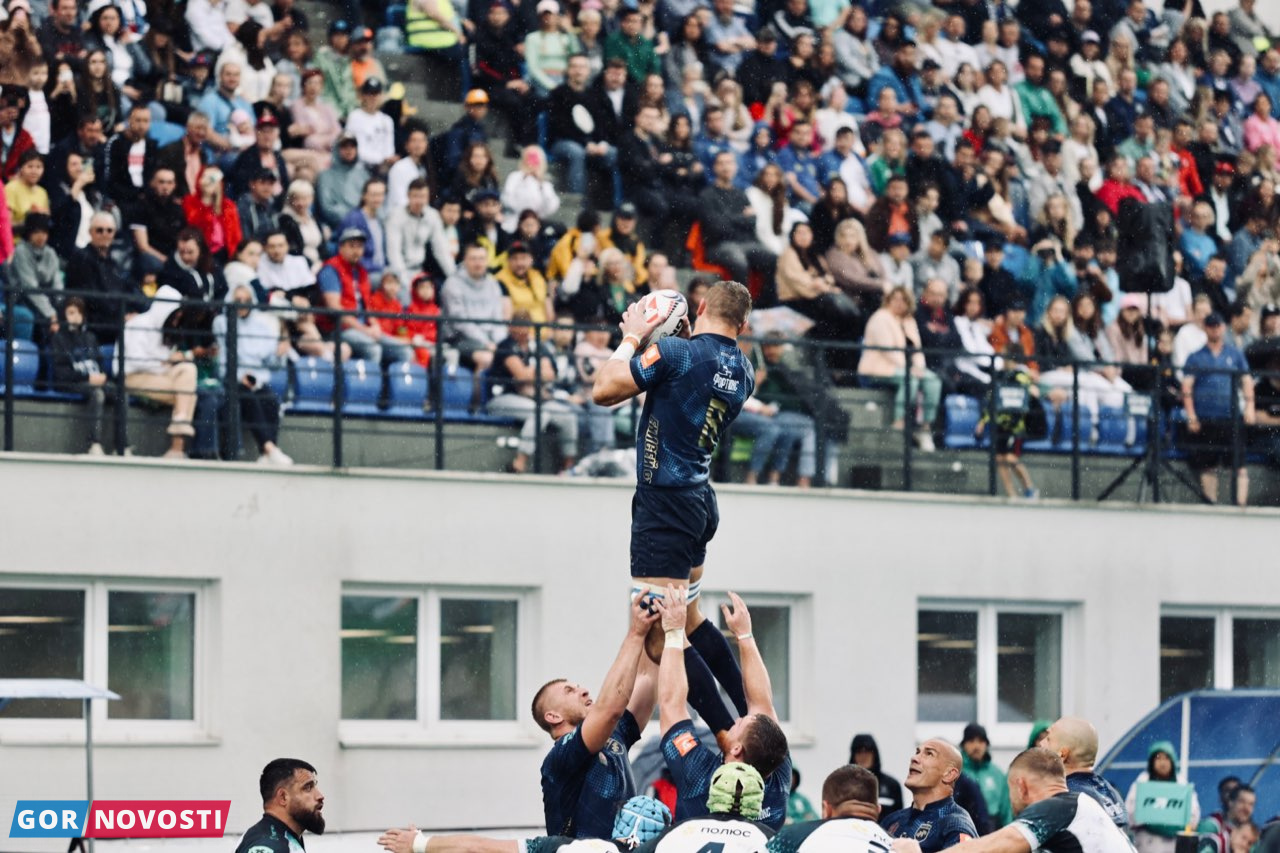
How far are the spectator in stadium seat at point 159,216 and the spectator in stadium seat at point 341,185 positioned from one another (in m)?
1.42

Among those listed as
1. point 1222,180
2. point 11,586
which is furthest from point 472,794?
point 1222,180

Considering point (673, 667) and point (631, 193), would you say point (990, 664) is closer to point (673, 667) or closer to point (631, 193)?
point (631, 193)

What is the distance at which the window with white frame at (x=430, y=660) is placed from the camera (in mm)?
20156

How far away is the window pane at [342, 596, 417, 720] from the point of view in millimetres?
20141

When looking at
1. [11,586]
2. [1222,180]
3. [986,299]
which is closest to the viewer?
[11,586]

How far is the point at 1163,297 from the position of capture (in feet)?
81.7

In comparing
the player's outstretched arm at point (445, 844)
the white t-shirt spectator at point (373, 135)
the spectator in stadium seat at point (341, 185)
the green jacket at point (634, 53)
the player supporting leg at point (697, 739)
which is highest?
the green jacket at point (634, 53)

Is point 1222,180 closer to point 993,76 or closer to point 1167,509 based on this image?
point 993,76

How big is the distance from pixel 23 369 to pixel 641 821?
8808 millimetres

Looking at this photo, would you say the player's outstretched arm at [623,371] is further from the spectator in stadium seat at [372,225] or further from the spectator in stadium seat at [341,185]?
the spectator in stadium seat at [341,185]

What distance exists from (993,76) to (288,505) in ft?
30.9

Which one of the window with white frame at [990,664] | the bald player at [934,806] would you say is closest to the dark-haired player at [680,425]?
the bald player at [934,806]

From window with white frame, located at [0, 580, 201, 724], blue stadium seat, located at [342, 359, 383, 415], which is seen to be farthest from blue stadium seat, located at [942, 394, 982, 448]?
window with white frame, located at [0, 580, 201, 724]

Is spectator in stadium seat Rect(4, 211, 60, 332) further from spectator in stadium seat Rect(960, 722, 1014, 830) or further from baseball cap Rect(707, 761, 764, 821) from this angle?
baseball cap Rect(707, 761, 764, 821)
